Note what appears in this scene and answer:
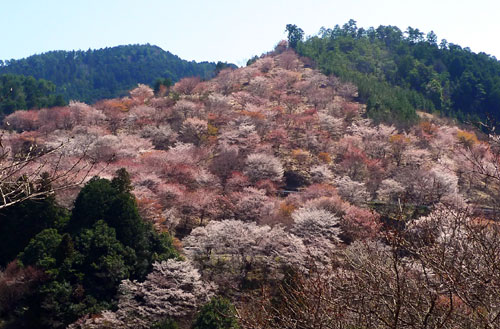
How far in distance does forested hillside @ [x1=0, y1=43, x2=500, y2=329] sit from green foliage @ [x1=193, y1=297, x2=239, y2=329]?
0.20ft

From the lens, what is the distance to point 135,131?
131 feet

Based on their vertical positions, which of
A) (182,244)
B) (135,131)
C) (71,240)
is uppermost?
(135,131)

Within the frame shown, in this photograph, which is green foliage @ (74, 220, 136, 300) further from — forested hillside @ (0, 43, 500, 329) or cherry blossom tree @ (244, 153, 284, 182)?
cherry blossom tree @ (244, 153, 284, 182)

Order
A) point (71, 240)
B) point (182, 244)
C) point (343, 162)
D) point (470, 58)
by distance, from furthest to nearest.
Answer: point (470, 58) < point (343, 162) < point (182, 244) < point (71, 240)

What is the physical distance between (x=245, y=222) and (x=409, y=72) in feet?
151

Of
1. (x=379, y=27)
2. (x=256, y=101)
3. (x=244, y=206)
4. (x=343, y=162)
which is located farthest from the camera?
(x=379, y=27)

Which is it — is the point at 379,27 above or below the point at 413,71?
above

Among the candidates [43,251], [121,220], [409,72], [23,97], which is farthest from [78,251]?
[409,72]

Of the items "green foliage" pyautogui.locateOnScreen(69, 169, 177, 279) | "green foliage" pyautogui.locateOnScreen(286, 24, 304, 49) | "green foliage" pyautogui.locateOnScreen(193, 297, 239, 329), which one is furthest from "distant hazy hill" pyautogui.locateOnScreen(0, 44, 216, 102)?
"green foliage" pyautogui.locateOnScreen(193, 297, 239, 329)

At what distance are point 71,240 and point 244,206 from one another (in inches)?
392

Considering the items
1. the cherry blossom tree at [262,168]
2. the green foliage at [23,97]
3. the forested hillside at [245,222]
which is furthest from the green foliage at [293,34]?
the cherry blossom tree at [262,168]

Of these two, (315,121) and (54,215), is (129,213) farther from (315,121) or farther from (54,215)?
(315,121)

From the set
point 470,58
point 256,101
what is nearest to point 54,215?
point 256,101

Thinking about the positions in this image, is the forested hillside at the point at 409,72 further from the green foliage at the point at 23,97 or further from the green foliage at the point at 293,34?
the green foliage at the point at 23,97
